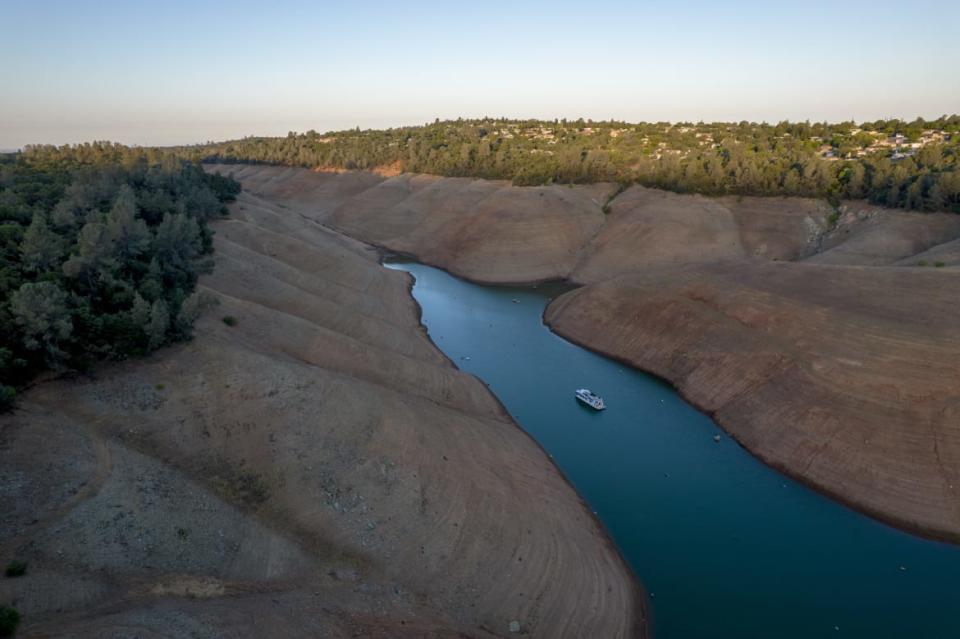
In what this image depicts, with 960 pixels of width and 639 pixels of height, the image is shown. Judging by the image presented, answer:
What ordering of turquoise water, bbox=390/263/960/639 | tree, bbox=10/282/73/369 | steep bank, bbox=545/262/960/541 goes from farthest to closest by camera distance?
1. steep bank, bbox=545/262/960/541
2. turquoise water, bbox=390/263/960/639
3. tree, bbox=10/282/73/369

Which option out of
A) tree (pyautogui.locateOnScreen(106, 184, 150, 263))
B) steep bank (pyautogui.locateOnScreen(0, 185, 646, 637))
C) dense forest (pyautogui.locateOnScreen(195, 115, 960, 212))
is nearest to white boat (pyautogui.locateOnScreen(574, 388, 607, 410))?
steep bank (pyautogui.locateOnScreen(0, 185, 646, 637))

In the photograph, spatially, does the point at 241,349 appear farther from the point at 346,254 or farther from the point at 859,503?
the point at 346,254

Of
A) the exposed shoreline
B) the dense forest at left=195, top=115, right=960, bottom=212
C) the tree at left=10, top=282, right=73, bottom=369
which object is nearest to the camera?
the exposed shoreline

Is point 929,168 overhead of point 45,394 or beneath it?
overhead

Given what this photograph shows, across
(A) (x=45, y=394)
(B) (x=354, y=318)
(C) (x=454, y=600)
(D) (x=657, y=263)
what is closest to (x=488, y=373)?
(B) (x=354, y=318)

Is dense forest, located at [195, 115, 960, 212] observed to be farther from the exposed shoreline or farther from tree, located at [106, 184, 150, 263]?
tree, located at [106, 184, 150, 263]
